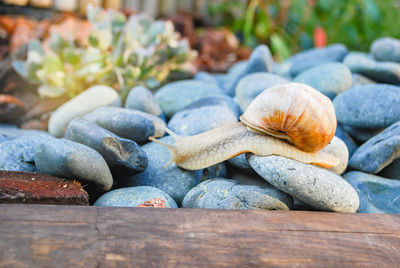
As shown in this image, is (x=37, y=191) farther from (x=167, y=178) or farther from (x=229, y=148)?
(x=229, y=148)

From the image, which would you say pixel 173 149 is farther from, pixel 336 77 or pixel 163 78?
pixel 163 78

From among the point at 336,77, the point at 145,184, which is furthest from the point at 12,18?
the point at 336,77

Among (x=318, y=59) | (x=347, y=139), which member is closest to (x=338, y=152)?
(x=347, y=139)

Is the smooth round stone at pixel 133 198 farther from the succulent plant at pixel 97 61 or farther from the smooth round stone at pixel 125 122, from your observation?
the succulent plant at pixel 97 61

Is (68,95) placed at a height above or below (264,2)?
below

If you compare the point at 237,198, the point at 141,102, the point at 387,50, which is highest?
the point at 387,50

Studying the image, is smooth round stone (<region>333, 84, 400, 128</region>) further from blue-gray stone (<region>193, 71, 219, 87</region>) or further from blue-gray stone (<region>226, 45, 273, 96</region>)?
blue-gray stone (<region>193, 71, 219, 87</region>)
